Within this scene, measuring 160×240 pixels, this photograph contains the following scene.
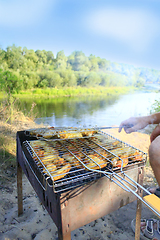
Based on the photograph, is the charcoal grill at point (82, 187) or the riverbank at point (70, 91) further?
the riverbank at point (70, 91)

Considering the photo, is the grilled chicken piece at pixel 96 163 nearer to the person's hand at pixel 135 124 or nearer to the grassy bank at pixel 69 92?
the person's hand at pixel 135 124

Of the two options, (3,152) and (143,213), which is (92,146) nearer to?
(143,213)

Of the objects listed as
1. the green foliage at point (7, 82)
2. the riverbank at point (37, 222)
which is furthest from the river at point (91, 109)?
the riverbank at point (37, 222)

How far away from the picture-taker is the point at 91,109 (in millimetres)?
10500

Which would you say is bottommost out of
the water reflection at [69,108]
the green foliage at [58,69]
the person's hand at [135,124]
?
the water reflection at [69,108]

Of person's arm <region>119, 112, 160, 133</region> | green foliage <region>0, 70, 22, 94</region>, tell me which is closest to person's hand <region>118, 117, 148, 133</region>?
person's arm <region>119, 112, 160, 133</region>

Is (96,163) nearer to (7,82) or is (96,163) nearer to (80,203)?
(80,203)

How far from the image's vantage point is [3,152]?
10.5 feet

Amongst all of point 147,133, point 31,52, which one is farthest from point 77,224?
point 31,52

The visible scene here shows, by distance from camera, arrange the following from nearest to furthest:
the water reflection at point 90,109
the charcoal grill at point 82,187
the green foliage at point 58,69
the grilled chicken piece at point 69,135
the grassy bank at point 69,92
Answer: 1. the charcoal grill at point 82,187
2. the grilled chicken piece at point 69,135
3. the water reflection at point 90,109
4. the grassy bank at point 69,92
5. the green foliage at point 58,69

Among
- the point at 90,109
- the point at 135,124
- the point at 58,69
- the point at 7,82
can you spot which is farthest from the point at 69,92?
the point at 135,124

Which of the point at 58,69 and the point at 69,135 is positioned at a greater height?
the point at 58,69

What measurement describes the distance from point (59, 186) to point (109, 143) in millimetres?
843

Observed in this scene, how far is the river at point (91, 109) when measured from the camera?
790 cm
